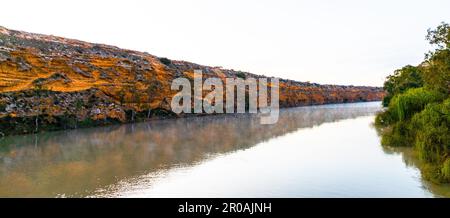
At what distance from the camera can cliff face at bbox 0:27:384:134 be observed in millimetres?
32750

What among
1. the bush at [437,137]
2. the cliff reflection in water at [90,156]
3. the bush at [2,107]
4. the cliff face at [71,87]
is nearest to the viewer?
the bush at [437,137]

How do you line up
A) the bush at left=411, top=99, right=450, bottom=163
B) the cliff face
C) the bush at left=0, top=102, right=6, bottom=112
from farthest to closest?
the cliff face, the bush at left=0, top=102, right=6, bottom=112, the bush at left=411, top=99, right=450, bottom=163

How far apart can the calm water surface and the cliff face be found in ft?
22.8

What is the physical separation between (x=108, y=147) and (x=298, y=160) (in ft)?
38.7

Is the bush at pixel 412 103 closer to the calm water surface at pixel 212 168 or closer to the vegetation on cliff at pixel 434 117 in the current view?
the vegetation on cliff at pixel 434 117

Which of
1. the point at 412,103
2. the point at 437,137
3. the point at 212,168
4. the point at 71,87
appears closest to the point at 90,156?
the point at 212,168

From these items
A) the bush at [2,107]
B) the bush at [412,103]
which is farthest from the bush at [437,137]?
the bush at [2,107]

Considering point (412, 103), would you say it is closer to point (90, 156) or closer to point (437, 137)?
point (437, 137)

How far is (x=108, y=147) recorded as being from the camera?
23.2 meters

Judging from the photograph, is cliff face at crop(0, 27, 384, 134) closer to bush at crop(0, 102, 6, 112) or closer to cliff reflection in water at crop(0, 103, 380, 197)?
bush at crop(0, 102, 6, 112)

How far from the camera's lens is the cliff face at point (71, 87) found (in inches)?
1289

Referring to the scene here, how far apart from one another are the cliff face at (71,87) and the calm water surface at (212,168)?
6935 mm

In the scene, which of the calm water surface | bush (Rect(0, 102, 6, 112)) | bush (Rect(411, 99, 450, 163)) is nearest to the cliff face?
bush (Rect(0, 102, 6, 112))

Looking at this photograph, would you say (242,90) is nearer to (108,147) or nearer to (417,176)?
(108,147)
